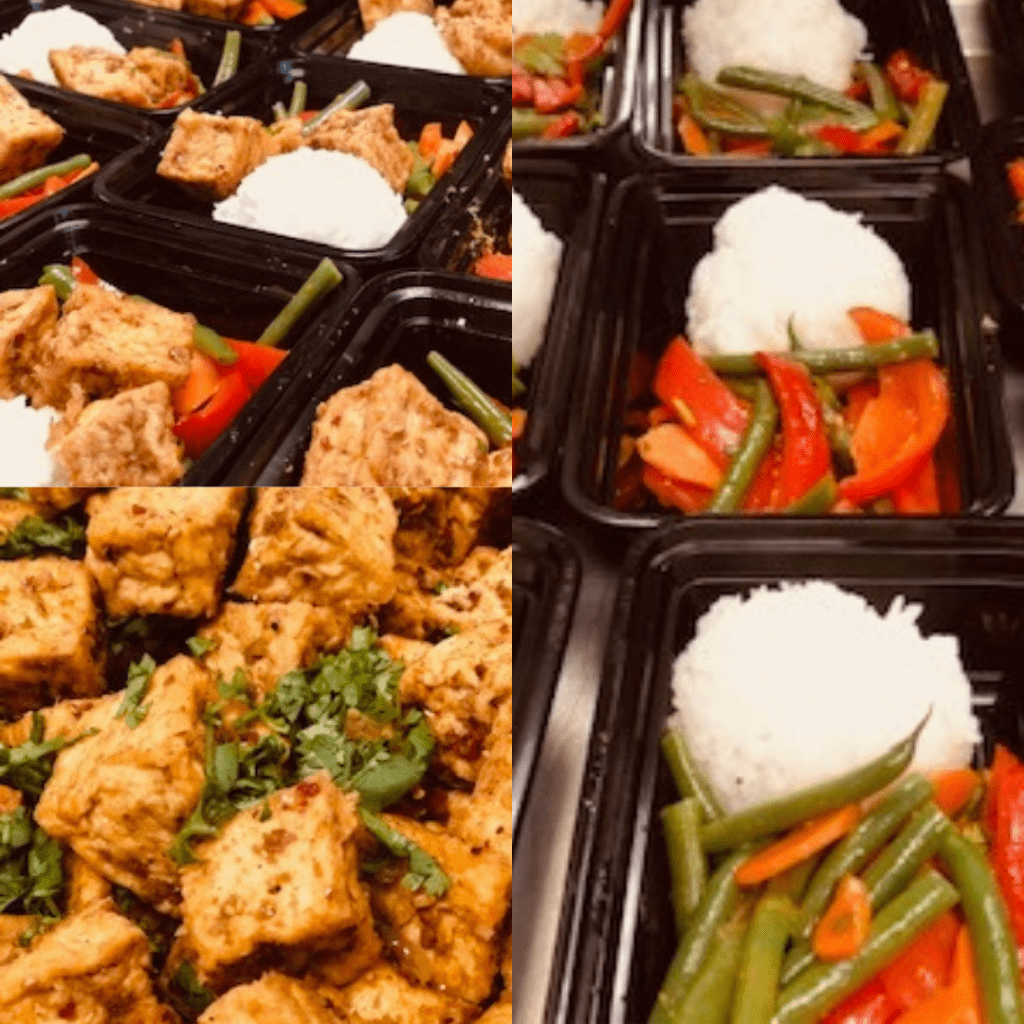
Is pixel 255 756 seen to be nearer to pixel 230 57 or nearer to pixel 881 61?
pixel 230 57

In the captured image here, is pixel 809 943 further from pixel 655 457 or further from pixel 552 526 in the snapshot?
pixel 655 457

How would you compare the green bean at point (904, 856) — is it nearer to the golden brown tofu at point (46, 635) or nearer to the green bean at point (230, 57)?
the golden brown tofu at point (46, 635)

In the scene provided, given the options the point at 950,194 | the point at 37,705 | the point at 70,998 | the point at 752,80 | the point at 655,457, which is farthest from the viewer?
the point at 752,80

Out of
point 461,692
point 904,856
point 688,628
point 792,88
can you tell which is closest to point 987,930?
point 904,856

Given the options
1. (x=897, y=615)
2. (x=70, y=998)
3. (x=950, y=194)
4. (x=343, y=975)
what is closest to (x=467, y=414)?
(x=897, y=615)

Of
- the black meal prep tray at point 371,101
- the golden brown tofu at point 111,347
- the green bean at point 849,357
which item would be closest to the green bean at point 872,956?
the green bean at point 849,357

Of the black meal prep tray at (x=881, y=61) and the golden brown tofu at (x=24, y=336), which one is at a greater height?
the black meal prep tray at (x=881, y=61)
